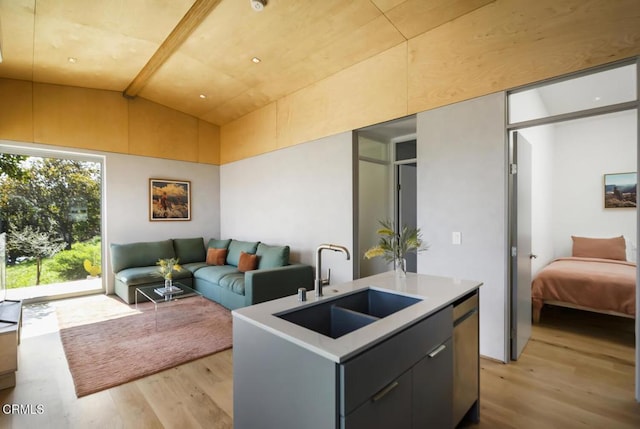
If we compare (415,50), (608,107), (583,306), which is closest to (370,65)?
(415,50)

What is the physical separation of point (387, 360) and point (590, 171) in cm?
615

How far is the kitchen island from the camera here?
3.34ft

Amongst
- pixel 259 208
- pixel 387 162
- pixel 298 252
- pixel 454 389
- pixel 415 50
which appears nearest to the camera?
pixel 454 389

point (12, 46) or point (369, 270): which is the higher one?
point (12, 46)

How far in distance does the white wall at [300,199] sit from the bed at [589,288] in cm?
232

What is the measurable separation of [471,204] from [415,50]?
1.72m

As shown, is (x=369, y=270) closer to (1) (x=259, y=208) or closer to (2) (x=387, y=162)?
(2) (x=387, y=162)

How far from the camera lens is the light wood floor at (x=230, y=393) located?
198 cm

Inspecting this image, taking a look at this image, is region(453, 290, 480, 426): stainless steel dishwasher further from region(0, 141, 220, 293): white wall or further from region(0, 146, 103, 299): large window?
region(0, 146, 103, 299): large window

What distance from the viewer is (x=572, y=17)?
2.27 m

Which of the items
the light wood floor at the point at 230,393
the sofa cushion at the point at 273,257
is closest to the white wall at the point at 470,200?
the light wood floor at the point at 230,393

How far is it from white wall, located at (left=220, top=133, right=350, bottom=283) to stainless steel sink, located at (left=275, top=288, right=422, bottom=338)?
80.7 inches

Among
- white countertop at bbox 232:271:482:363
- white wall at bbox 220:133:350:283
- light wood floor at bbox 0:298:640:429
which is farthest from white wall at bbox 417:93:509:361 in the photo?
white wall at bbox 220:133:350:283

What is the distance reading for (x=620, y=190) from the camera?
16.3ft
